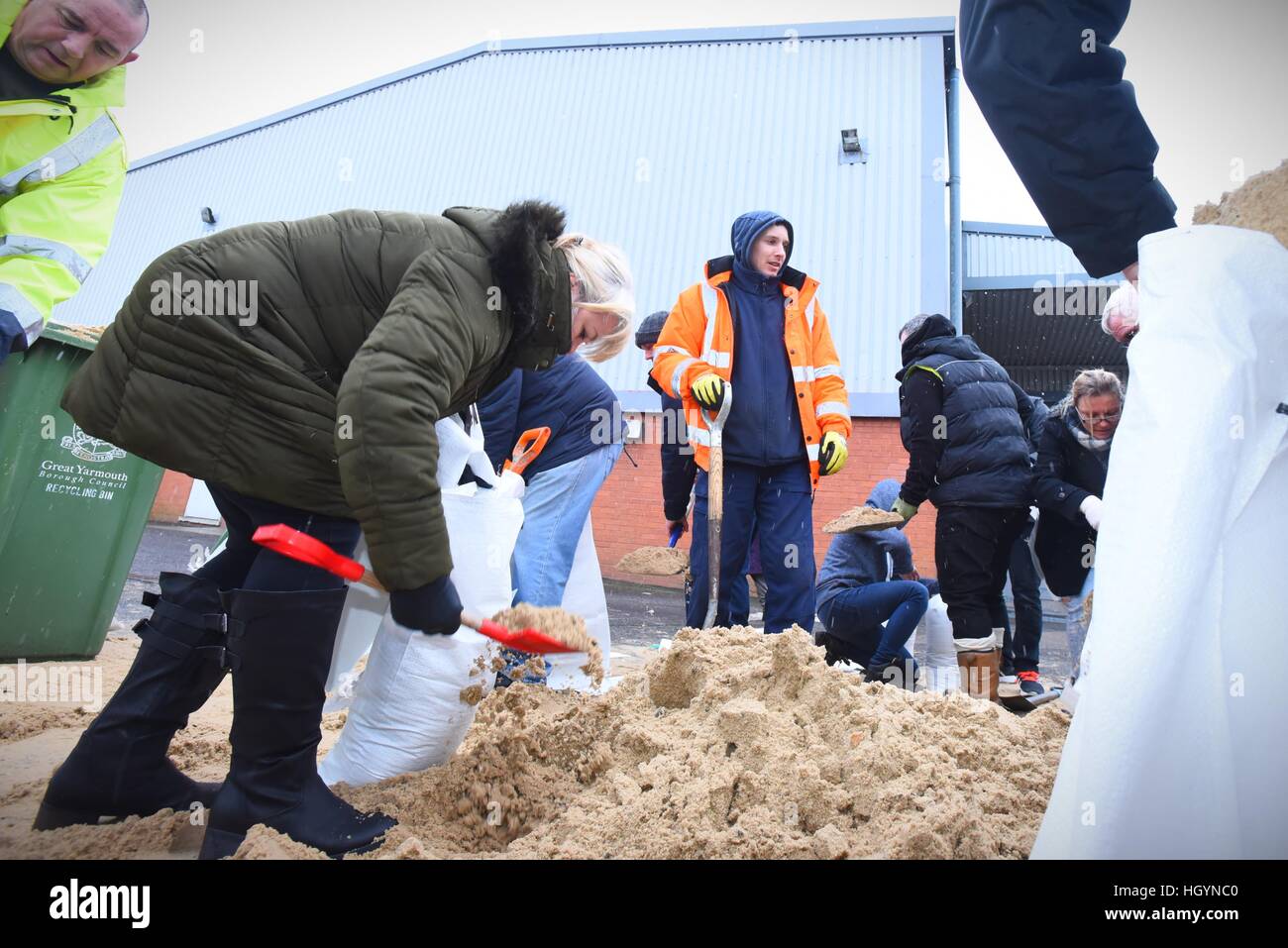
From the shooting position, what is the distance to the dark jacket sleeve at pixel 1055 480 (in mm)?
3945

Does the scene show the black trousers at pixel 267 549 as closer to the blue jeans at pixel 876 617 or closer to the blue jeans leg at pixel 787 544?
the blue jeans leg at pixel 787 544

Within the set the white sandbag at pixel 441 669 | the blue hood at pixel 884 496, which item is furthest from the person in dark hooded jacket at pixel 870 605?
the white sandbag at pixel 441 669

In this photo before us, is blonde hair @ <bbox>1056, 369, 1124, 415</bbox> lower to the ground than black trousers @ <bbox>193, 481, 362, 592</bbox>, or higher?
higher

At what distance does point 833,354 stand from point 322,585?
3.03 m

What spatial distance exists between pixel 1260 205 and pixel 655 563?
3.65 m

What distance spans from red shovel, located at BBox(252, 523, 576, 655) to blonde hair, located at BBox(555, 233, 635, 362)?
32.0 inches

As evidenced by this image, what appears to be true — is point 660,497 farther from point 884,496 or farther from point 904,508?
point 904,508

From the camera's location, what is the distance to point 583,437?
11.9 feet

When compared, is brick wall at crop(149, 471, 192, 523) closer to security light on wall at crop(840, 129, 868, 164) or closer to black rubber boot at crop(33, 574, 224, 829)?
security light on wall at crop(840, 129, 868, 164)

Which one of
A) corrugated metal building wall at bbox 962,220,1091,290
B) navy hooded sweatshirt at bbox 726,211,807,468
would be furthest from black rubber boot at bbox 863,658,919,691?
corrugated metal building wall at bbox 962,220,1091,290

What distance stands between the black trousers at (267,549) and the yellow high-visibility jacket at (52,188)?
3.86 ft

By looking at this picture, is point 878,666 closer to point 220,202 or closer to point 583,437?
point 583,437

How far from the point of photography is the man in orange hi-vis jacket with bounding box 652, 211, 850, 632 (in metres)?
3.79
